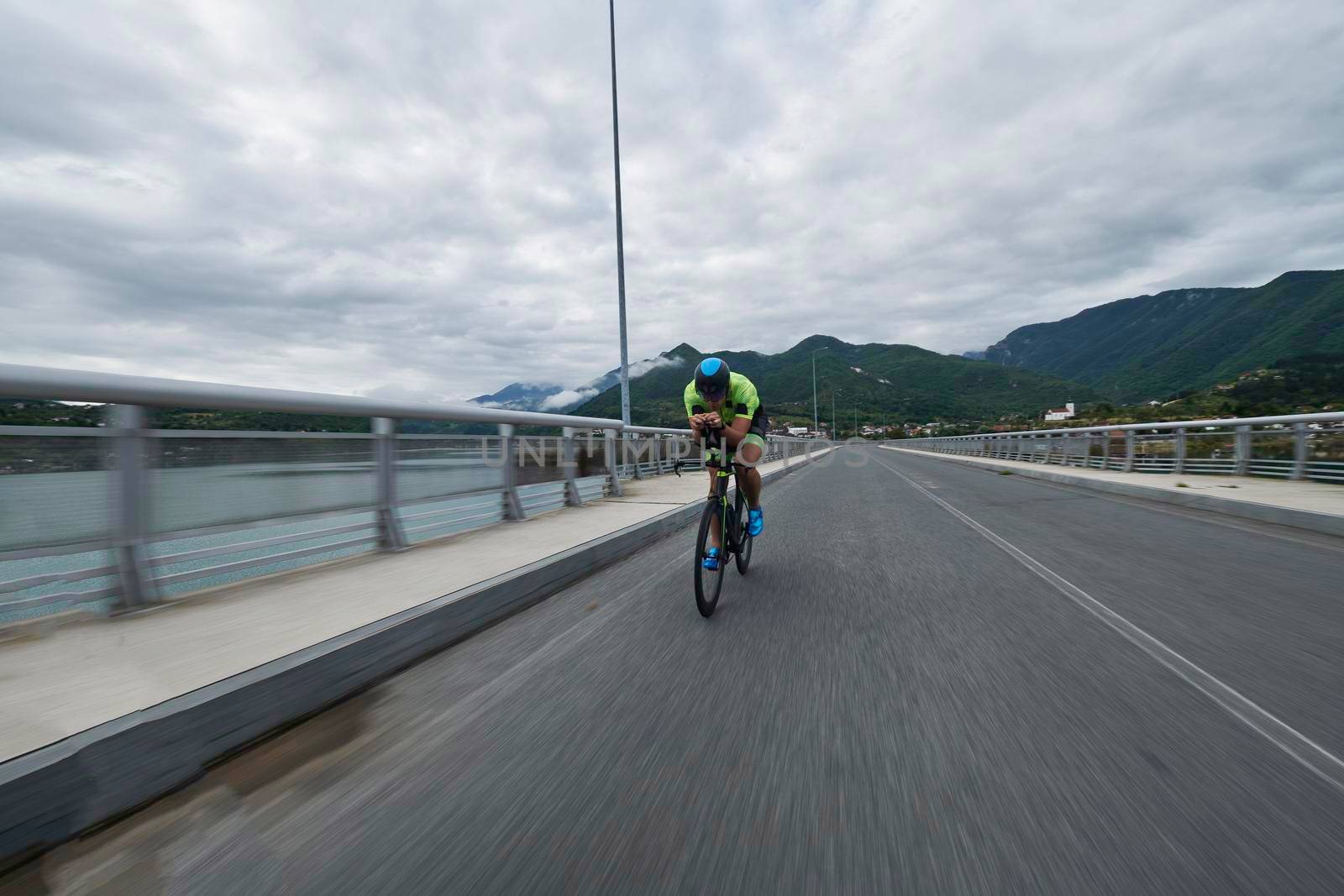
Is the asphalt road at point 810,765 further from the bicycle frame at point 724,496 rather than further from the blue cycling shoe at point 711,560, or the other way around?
the bicycle frame at point 724,496

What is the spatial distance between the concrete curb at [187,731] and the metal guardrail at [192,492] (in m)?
1.63

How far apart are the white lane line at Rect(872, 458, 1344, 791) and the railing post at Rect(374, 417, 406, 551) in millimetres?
5637

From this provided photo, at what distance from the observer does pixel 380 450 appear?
18.9ft

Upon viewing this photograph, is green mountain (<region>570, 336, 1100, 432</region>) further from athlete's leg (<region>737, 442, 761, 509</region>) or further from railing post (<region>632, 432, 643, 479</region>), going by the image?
athlete's leg (<region>737, 442, 761, 509</region>)

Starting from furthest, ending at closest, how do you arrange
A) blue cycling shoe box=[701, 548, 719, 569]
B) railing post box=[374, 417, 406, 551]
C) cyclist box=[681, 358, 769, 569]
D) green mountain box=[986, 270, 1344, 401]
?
green mountain box=[986, 270, 1344, 401]
railing post box=[374, 417, 406, 551]
cyclist box=[681, 358, 769, 569]
blue cycling shoe box=[701, 548, 719, 569]

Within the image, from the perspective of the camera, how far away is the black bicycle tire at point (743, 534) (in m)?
5.41

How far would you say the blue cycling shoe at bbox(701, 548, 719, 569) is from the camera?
14.6 feet

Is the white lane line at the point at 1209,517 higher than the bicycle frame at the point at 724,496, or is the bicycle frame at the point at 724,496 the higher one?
the bicycle frame at the point at 724,496

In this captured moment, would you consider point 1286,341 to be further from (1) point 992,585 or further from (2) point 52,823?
(2) point 52,823

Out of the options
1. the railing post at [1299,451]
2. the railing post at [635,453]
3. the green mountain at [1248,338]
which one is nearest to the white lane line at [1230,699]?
the railing post at [635,453]

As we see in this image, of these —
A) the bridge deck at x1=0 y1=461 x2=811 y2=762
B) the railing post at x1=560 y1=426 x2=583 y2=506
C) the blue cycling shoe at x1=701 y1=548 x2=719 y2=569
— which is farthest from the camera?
the railing post at x1=560 y1=426 x2=583 y2=506

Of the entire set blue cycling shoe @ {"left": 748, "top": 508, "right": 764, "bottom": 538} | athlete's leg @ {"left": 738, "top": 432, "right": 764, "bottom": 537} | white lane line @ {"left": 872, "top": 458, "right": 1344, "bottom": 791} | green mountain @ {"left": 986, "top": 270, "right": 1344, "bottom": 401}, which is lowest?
white lane line @ {"left": 872, "top": 458, "right": 1344, "bottom": 791}

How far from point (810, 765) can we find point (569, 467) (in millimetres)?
7668

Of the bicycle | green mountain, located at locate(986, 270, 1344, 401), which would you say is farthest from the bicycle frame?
green mountain, located at locate(986, 270, 1344, 401)
